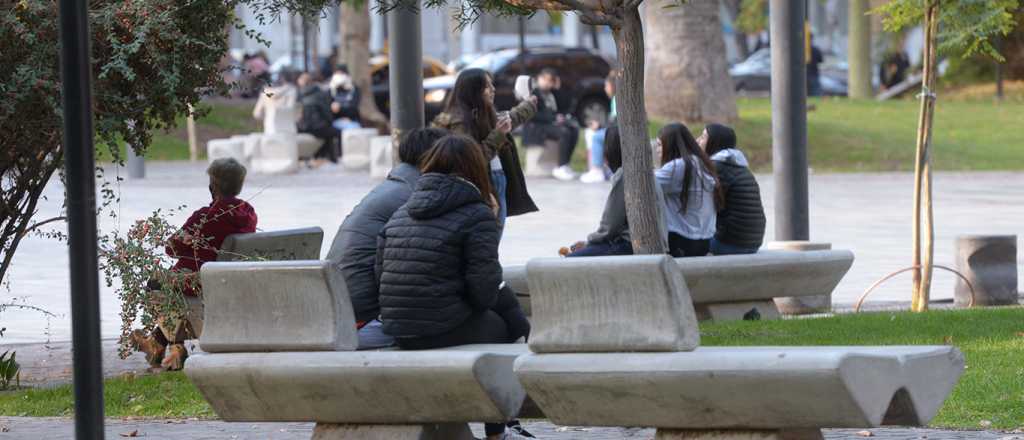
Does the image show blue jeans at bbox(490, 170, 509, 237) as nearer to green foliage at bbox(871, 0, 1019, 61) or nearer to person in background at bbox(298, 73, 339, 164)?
green foliage at bbox(871, 0, 1019, 61)

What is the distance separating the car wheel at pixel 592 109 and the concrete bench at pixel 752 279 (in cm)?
2311

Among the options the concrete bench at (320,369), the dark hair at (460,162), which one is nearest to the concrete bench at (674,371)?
the concrete bench at (320,369)

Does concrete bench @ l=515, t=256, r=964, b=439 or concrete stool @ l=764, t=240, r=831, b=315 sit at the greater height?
concrete bench @ l=515, t=256, r=964, b=439

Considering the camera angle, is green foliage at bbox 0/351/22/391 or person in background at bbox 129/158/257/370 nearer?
person in background at bbox 129/158/257/370

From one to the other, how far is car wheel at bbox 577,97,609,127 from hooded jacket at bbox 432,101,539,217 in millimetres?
23631

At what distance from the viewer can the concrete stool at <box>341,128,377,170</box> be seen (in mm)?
28109

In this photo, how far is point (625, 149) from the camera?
8.66 meters

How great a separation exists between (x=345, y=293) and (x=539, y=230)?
11468mm

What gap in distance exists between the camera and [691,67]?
89.6 feet

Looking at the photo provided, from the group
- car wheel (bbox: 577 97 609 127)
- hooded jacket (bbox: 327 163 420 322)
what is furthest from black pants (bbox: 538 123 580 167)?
hooded jacket (bbox: 327 163 420 322)

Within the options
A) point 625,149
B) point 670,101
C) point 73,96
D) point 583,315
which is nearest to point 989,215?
point 670,101

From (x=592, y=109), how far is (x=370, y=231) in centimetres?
2771

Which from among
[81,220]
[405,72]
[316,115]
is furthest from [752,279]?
[316,115]

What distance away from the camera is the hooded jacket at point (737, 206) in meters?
11.4
